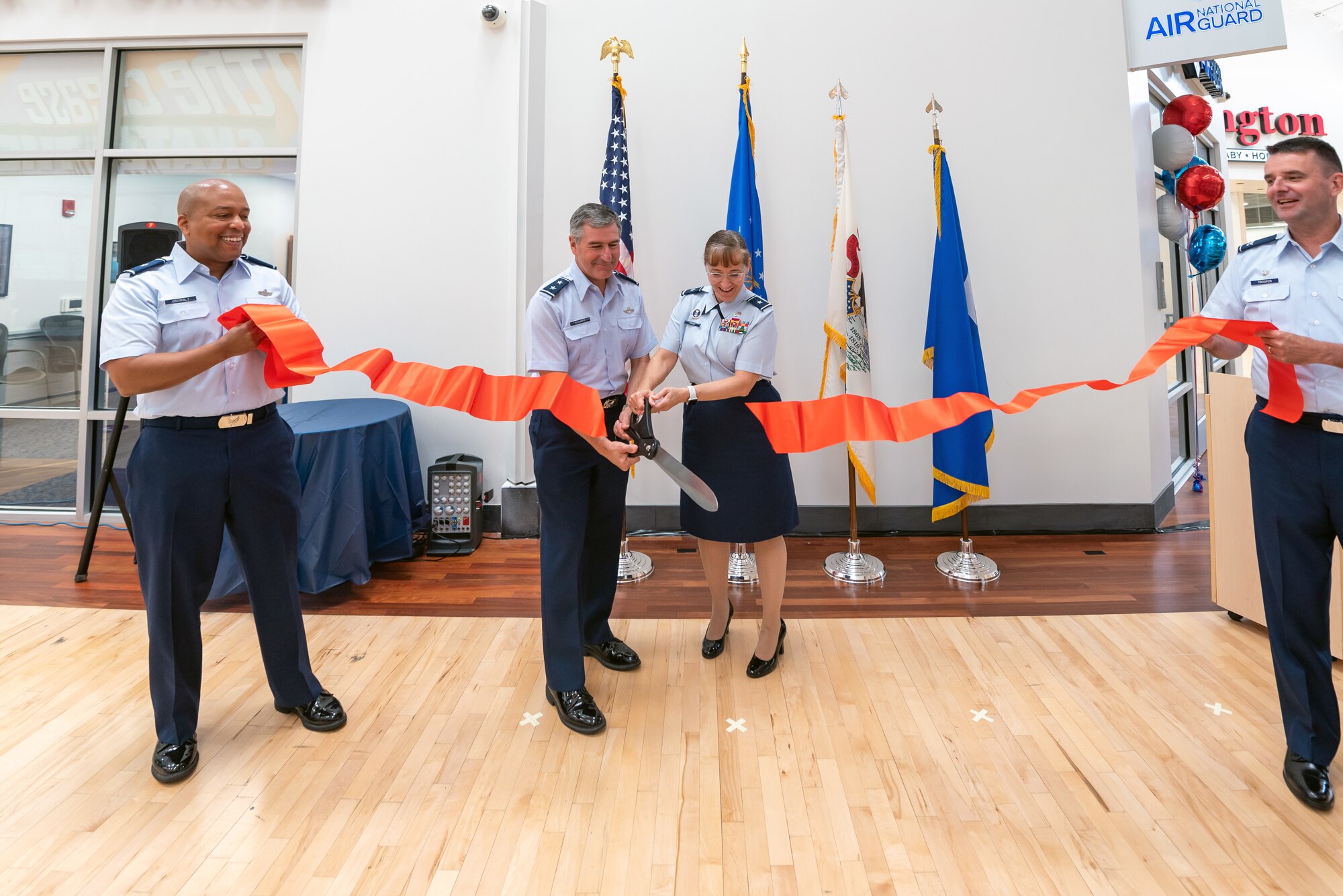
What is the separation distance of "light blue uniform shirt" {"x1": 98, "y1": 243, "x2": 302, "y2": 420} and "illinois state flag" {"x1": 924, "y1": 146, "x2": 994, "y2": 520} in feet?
9.61

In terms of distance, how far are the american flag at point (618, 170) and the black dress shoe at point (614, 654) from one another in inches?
73.5

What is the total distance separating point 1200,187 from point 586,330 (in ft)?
14.1

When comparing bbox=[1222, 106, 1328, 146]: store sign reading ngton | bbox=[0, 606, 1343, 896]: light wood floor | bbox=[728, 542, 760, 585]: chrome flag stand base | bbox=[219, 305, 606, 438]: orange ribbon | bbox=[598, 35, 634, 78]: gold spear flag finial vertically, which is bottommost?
bbox=[0, 606, 1343, 896]: light wood floor

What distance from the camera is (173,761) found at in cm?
195

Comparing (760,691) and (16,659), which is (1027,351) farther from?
(16,659)

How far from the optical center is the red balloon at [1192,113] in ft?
14.8

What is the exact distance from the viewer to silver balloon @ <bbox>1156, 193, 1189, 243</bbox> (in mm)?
4500

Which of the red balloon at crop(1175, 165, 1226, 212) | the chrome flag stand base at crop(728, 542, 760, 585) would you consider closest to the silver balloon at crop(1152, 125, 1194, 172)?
the red balloon at crop(1175, 165, 1226, 212)

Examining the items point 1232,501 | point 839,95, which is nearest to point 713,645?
point 1232,501

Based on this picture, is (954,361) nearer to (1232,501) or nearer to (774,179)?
(1232,501)

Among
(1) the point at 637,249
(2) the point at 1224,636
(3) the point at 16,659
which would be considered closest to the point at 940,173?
(1) the point at 637,249

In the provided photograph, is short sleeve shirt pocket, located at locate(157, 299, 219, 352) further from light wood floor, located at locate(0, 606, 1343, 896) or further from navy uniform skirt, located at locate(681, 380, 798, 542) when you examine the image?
navy uniform skirt, located at locate(681, 380, 798, 542)

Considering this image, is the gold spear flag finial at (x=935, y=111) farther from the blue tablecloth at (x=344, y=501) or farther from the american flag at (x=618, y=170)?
the blue tablecloth at (x=344, y=501)

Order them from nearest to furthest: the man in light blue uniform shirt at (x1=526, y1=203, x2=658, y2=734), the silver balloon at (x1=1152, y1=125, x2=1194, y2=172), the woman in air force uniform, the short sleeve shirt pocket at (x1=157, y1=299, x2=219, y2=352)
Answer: the short sleeve shirt pocket at (x1=157, y1=299, x2=219, y2=352) → the man in light blue uniform shirt at (x1=526, y1=203, x2=658, y2=734) → the woman in air force uniform → the silver balloon at (x1=1152, y1=125, x2=1194, y2=172)
